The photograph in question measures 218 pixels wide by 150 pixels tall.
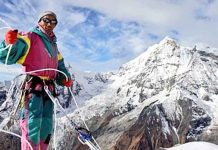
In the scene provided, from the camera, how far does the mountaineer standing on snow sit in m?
9.64

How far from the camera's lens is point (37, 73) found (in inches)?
399

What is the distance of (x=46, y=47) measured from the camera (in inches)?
408

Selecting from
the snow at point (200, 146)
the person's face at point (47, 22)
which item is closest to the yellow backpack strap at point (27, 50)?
the person's face at point (47, 22)

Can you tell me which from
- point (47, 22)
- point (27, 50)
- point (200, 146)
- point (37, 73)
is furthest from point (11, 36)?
point (200, 146)

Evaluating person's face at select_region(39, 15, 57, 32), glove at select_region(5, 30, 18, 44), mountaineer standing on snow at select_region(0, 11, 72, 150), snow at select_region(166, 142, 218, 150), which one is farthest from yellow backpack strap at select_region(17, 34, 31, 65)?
snow at select_region(166, 142, 218, 150)

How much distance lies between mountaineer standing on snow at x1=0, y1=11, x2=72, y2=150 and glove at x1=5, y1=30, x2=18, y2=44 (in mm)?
22

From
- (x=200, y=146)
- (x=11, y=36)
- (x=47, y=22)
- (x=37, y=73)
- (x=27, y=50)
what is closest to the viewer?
(x=11, y=36)

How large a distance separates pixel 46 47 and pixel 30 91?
1.05m

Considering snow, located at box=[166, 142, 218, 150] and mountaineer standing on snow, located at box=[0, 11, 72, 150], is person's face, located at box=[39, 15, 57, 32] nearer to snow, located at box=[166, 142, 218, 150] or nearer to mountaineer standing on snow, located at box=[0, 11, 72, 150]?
mountaineer standing on snow, located at box=[0, 11, 72, 150]

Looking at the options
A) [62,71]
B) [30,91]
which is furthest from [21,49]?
[62,71]

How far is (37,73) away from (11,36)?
130 centimetres

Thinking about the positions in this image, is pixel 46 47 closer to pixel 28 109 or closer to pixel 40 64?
pixel 40 64

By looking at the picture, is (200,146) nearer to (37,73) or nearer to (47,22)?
(37,73)

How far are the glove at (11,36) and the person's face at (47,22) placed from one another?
4.24 ft
